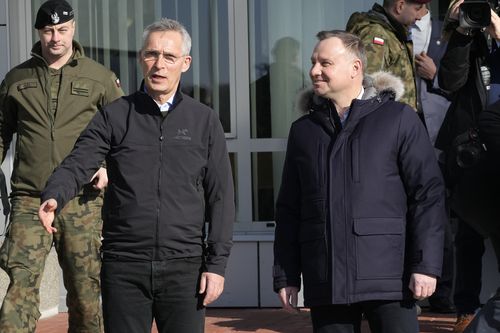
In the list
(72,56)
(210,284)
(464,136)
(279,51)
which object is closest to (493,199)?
(464,136)

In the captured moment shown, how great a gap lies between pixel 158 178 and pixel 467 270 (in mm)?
2941

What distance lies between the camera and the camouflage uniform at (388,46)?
7.30 meters

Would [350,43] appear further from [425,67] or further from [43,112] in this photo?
[425,67]

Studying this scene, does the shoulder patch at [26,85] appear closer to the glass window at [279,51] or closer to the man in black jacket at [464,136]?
the man in black jacket at [464,136]

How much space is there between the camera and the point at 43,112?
6332 millimetres

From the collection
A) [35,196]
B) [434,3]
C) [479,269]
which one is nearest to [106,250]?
[35,196]

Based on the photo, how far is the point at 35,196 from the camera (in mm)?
6336

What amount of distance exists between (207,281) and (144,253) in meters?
0.28

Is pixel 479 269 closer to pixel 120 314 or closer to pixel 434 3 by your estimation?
pixel 434 3

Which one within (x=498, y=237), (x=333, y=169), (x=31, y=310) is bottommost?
(x=31, y=310)

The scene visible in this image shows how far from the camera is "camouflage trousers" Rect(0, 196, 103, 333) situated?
6137 millimetres

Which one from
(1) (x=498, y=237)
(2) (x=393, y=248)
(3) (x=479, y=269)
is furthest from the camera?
(3) (x=479, y=269)

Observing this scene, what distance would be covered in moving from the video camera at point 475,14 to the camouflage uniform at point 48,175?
1.96 meters

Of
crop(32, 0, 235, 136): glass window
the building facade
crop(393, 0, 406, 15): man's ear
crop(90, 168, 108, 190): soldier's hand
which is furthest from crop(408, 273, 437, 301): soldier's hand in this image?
crop(32, 0, 235, 136): glass window
